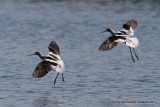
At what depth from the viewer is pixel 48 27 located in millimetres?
29703

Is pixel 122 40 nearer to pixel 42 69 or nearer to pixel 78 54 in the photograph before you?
pixel 42 69

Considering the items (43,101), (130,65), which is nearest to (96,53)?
(130,65)

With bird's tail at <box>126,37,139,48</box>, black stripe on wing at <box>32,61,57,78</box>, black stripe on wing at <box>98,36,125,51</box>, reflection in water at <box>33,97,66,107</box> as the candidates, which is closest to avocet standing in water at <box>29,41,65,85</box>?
black stripe on wing at <box>32,61,57,78</box>

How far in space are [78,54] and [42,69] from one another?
735 cm

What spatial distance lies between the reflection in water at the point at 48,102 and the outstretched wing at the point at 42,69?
0.61 m

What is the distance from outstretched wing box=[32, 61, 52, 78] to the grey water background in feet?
2.07

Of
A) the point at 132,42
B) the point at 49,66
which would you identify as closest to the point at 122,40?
the point at 132,42

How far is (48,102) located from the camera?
51.3 feet

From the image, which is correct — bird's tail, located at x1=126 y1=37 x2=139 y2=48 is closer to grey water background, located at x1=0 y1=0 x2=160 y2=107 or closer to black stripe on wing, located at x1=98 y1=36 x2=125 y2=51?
black stripe on wing, located at x1=98 y1=36 x2=125 y2=51

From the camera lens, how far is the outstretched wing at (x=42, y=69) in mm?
15242

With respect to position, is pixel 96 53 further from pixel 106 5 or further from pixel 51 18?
pixel 106 5

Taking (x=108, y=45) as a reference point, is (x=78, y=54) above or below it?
below

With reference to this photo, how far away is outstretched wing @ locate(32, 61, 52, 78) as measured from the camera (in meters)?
15.2

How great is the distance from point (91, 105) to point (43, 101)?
113cm
